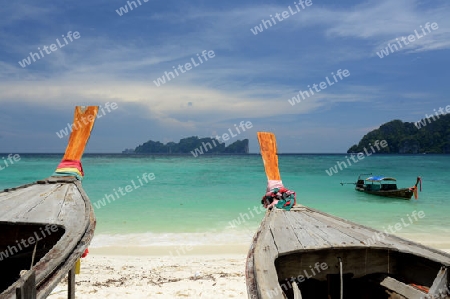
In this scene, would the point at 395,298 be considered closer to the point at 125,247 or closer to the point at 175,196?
the point at 125,247

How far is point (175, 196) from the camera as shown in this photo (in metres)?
22.4

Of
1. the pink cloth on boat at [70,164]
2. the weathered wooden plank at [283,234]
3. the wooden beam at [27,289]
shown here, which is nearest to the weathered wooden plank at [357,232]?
the weathered wooden plank at [283,234]

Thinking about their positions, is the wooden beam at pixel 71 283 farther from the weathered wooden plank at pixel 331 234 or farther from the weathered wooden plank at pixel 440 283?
Result: the weathered wooden plank at pixel 440 283

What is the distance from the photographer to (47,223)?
3.94m

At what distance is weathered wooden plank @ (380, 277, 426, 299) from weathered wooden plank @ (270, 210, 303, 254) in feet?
3.26

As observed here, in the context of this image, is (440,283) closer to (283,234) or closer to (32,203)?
(283,234)

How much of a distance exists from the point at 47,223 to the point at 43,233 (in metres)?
0.30

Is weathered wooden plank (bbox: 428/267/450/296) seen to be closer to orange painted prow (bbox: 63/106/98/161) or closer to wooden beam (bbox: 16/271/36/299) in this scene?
wooden beam (bbox: 16/271/36/299)

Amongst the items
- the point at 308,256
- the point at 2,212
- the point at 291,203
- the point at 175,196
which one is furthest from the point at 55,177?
the point at 175,196

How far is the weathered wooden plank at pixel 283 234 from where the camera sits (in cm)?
358

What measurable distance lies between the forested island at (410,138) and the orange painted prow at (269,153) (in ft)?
361

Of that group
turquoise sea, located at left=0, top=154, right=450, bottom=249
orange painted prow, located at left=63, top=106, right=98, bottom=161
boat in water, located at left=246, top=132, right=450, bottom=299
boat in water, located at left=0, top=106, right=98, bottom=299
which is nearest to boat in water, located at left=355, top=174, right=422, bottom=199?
turquoise sea, located at left=0, top=154, right=450, bottom=249

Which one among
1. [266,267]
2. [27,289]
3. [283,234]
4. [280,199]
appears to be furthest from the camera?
[280,199]

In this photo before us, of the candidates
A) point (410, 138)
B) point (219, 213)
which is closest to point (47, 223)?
point (219, 213)
